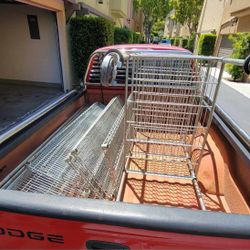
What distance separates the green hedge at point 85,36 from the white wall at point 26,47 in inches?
24.3


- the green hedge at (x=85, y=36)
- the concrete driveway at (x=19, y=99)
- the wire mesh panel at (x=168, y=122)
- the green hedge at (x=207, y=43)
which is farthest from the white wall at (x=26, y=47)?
the green hedge at (x=207, y=43)

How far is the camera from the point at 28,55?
808 centimetres

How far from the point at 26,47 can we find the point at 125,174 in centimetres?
741

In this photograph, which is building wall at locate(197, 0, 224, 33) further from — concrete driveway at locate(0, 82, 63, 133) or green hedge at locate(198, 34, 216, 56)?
concrete driveway at locate(0, 82, 63, 133)

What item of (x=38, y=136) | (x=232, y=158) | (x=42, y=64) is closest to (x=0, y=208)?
(x=38, y=136)

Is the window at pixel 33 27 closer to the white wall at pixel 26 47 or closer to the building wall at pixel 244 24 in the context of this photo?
the white wall at pixel 26 47

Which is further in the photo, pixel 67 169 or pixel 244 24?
pixel 244 24

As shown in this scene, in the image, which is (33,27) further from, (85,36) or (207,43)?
(207,43)

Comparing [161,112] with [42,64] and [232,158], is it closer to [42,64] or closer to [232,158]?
[232,158]

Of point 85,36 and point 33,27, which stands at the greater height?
point 33,27

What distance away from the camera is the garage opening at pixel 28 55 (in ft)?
24.4

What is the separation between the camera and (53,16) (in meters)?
7.32

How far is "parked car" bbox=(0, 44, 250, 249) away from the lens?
0.88 m

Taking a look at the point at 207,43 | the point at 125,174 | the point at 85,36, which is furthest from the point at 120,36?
the point at 125,174
